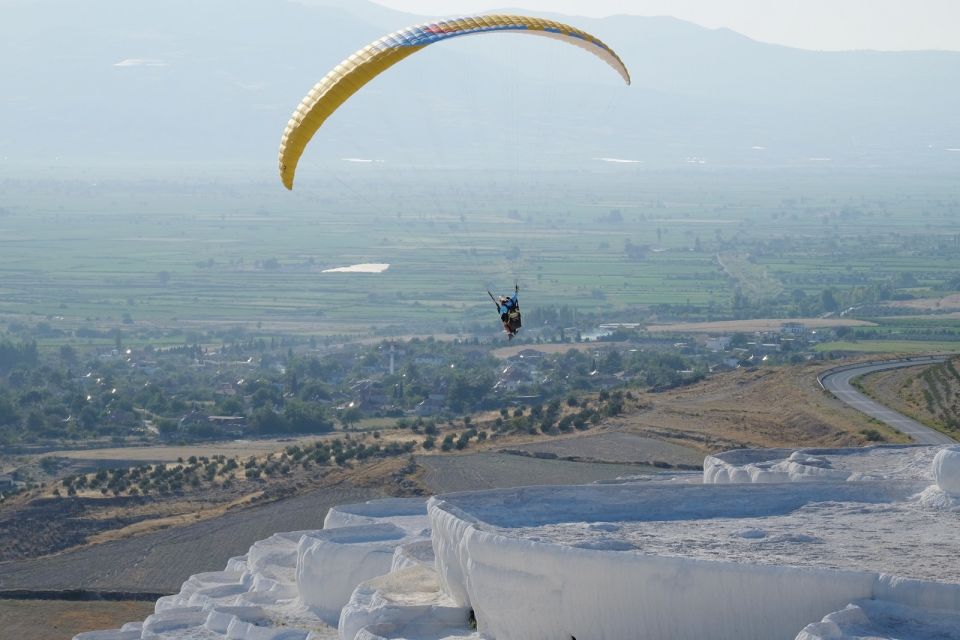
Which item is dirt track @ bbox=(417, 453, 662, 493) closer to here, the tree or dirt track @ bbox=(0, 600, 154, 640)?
dirt track @ bbox=(0, 600, 154, 640)

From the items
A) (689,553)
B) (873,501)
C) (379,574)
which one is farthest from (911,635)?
(379,574)

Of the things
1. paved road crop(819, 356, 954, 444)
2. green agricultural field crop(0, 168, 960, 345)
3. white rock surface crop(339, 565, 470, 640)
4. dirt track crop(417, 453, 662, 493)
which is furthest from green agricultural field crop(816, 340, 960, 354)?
white rock surface crop(339, 565, 470, 640)

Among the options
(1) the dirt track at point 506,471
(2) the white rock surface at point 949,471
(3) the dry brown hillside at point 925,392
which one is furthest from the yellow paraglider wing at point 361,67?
(3) the dry brown hillside at point 925,392

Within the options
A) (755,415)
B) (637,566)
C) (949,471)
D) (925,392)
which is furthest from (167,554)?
(925,392)

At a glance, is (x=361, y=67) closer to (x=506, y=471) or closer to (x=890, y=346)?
(x=506, y=471)

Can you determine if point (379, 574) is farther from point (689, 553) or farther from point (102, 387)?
point (102, 387)

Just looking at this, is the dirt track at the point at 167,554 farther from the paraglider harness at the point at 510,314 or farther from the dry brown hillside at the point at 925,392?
the dry brown hillside at the point at 925,392
